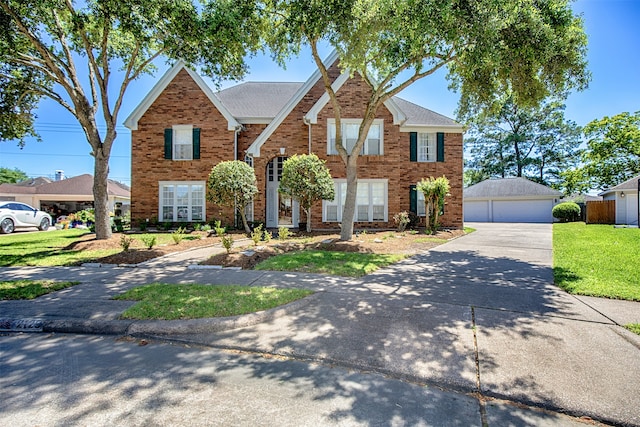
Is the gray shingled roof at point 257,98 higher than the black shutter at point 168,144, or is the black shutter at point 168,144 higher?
the gray shingled roof at point 257,98

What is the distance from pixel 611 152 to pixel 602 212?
11.8 m

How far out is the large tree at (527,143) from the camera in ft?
133

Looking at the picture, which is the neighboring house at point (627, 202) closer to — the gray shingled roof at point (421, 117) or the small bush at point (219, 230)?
the gray shingled roof at point (421, 117)

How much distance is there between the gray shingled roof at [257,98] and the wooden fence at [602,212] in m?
24.9

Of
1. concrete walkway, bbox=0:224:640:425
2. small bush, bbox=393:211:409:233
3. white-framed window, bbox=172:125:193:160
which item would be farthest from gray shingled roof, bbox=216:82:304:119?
concrete walkway, bbox=0:224:640:425

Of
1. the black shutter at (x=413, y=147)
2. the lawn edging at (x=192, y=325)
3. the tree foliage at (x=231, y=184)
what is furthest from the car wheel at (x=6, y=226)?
the black shutter at (x=413, y=147)

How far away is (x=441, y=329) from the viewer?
4.07m

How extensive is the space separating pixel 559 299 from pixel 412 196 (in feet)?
41.9

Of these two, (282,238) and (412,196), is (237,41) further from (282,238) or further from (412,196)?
(412,196)

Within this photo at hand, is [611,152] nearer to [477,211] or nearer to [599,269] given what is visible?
[477,211]

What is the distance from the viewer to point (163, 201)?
670 inches

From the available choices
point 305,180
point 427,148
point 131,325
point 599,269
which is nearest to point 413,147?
point 427,148

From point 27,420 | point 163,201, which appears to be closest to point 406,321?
point 27,420

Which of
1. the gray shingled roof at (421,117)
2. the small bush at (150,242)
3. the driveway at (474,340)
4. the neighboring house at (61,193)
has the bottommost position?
the driveway at (474,340)
